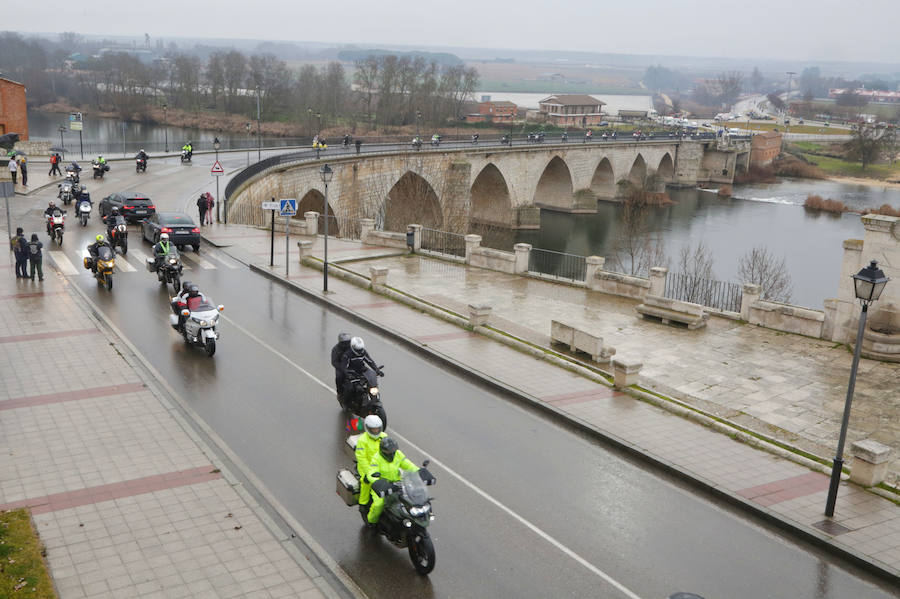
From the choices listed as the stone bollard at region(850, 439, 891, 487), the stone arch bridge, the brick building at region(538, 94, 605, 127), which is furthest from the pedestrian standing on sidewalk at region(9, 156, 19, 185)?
the brick building at region(538, 94, 605, 127)

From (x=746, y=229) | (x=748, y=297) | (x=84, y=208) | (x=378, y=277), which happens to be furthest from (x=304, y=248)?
(x=746, y=229)

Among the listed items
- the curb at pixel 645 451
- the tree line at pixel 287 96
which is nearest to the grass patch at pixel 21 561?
the curb at pixel 645 451

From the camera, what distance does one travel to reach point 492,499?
36.8ft

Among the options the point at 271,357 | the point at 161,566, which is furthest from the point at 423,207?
the point at 161,566

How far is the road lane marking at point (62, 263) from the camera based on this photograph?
23.9 metres

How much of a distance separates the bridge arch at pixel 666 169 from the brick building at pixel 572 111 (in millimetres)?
51750

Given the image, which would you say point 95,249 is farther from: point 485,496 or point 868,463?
point 868,463

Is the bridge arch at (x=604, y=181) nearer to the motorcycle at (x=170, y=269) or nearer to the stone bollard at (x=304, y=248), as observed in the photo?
the stone bollard at (x=304, y=248)

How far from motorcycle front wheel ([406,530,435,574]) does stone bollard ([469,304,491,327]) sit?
10727 millimetres

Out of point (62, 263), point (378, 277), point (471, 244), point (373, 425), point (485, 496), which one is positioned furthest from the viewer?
point (471, 244)

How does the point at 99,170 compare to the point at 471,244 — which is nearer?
the point at 471,244

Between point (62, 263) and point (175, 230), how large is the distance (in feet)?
12.5

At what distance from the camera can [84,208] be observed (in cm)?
3078

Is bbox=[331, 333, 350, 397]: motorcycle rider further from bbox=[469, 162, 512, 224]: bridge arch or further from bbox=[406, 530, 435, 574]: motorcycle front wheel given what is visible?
bbox=[469, 162, 512, 224]: bridge arch
